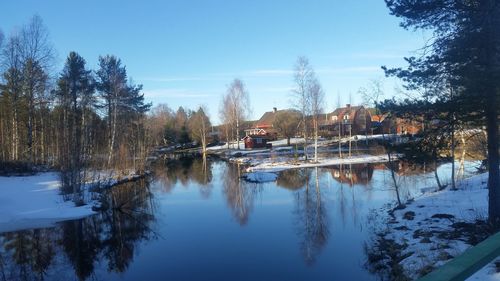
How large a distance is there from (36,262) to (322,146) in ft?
164

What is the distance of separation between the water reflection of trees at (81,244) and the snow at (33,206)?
0.97m

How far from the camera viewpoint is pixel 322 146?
192 ft

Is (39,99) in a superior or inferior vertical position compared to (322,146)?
superior

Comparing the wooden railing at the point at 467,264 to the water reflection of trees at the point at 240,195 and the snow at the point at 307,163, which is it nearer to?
the water reflection of trees at the point at 240,195

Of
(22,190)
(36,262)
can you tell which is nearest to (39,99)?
(22,190)

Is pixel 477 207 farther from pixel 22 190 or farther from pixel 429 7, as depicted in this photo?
pixel 22 190

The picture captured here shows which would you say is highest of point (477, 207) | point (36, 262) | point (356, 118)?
point (356, 118)

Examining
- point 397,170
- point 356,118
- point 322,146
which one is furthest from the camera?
point 356,118

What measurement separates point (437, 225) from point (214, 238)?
7231 mm

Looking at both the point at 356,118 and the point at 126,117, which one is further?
the point at 356,118

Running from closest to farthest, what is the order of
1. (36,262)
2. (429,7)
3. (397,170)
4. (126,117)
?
1. (429,7)
2. (36,262)
3. (397,170)
4. (126,117)

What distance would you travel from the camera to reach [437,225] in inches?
465

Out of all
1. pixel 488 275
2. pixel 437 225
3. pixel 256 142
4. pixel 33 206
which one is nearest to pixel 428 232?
pixel 437 225

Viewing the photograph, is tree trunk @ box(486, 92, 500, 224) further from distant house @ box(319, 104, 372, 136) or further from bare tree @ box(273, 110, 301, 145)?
distant house @ box(319, 104, 372, 136)
